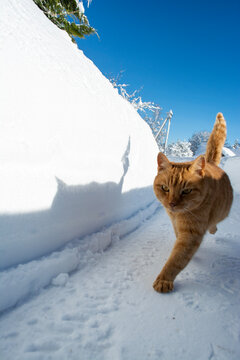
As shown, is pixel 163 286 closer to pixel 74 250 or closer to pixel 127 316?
pixel 127 316

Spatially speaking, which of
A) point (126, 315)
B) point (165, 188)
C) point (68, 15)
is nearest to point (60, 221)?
point (126, 315)

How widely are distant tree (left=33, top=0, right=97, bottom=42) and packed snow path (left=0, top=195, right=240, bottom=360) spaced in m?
7.14

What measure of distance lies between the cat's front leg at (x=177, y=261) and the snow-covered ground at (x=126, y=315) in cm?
7

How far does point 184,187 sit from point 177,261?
689 millimetres

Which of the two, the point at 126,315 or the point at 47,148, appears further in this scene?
the point at 47,148

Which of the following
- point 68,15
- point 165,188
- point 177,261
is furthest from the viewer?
point 68,15

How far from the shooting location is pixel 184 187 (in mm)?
1881

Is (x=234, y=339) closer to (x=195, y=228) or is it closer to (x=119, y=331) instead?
(x=119, y=331)

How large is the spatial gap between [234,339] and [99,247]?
1398 mm

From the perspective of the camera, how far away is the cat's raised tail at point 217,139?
270cm

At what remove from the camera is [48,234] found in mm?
1692

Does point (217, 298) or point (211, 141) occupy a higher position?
point (211, 141)

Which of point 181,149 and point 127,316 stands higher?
point 181,149

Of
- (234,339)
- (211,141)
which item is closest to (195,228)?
(234,339)
